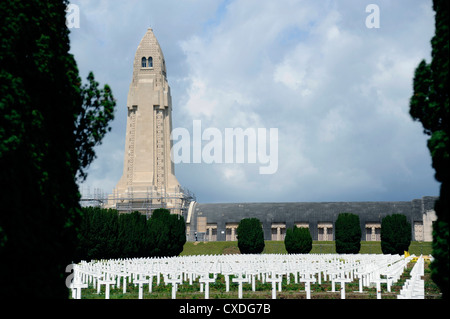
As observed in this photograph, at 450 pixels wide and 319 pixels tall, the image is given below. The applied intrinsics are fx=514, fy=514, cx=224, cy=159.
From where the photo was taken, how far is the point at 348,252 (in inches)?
1823

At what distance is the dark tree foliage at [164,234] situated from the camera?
43.8m

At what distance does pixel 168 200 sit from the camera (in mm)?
65500

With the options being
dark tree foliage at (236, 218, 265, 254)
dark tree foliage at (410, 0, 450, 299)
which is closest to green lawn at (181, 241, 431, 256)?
dark tree foliage at (236, 218, 265, 254)

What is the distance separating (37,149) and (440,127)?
28.3ft

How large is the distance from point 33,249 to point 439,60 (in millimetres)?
9334

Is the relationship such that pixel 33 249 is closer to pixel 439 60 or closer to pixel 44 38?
pixel 44 38

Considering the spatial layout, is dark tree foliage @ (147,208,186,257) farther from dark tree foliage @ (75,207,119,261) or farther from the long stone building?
the long stone building

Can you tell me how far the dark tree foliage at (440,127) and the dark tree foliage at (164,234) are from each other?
34679 millimetres

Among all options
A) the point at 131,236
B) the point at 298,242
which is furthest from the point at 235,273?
the point at 298,242

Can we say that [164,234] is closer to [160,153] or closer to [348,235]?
[348,235]

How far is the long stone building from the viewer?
211 ft

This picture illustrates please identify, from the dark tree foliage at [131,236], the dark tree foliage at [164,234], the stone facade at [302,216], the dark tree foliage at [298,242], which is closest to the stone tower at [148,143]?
the stone facade at [302,216]

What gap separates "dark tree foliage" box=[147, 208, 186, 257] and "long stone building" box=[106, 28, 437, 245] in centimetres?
1551
